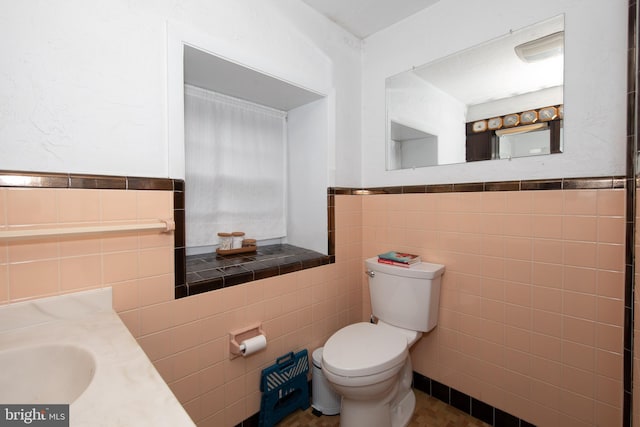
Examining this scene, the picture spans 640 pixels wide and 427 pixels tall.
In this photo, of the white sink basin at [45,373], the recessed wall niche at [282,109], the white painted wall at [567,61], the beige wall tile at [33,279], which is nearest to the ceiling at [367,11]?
the white painted wall at [567,61]

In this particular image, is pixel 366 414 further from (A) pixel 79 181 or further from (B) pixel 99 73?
(B) pixel 99 73

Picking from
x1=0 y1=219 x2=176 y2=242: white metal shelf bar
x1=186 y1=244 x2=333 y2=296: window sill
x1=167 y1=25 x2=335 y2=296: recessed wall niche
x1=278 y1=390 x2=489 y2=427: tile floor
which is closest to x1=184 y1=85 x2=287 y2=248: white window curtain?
x1=167 y1=25 x2=335 y2=296: recessed wall niche

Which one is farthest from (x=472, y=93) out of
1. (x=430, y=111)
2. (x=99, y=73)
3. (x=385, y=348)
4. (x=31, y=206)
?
(x=31, y=206)

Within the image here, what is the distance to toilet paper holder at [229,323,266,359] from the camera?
4.36 feet

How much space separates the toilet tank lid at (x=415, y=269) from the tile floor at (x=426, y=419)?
75 cm

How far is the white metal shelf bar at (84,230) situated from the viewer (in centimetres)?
82

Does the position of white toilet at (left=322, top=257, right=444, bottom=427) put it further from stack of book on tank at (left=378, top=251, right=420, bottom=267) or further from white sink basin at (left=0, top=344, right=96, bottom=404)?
white sink basin at (left=0, top=344, right=96, bottom=404)

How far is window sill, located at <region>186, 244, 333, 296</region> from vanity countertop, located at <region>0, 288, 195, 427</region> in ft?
1.19

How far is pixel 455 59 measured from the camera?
159 cm

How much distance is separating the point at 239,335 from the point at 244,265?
344 mm

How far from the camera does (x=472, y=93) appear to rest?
1560 mm

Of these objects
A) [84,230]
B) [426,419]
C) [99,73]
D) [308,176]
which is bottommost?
[426,419]

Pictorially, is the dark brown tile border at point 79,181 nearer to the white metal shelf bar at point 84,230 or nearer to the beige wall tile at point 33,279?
the white metal shelf bar at point 84,230

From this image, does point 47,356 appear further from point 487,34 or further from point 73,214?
point 487,34
